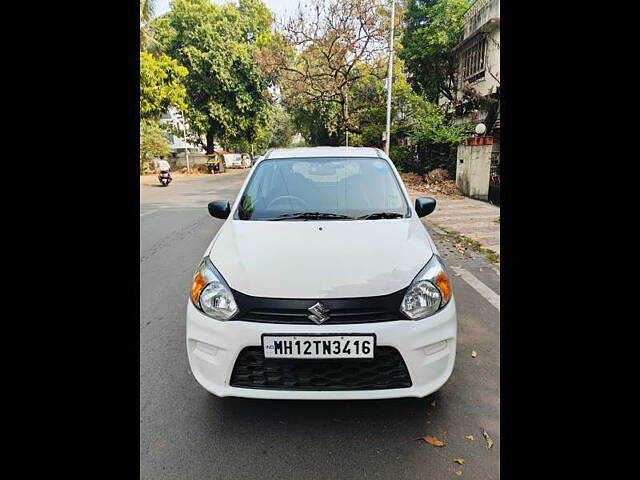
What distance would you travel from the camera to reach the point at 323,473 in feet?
6.21

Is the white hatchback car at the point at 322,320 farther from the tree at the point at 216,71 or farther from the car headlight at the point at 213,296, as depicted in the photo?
the tree at the point at 216,71

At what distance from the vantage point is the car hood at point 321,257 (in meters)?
2.06

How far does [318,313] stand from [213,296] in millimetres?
612

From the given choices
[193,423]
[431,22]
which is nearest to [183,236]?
[193,423]

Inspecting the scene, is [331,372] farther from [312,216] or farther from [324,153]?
[324,153]

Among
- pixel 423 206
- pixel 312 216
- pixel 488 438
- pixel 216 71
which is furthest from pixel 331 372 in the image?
pixel 216 71

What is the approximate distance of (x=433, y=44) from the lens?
18.9 metres

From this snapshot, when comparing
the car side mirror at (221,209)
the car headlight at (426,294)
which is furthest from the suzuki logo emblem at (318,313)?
the car side mirror at (221,209)

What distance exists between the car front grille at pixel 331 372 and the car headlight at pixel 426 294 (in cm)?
24
